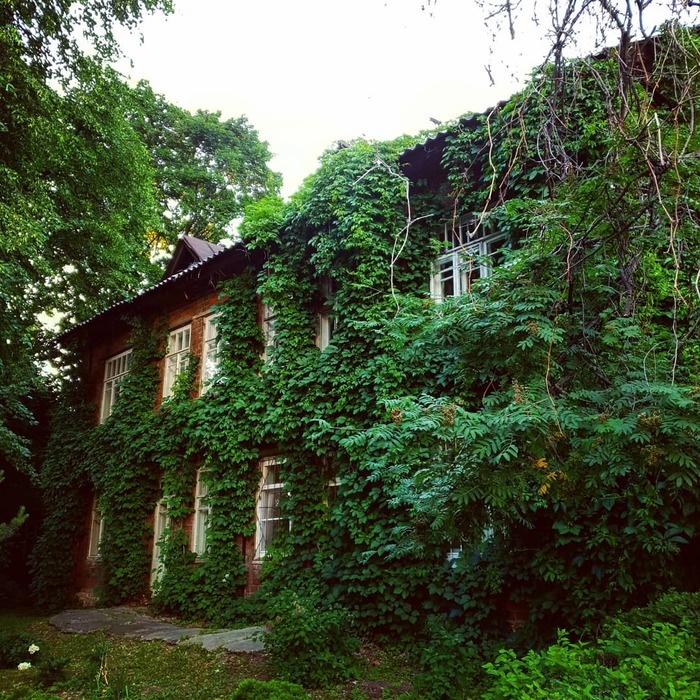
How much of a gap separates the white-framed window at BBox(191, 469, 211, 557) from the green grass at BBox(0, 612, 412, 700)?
3.28 m

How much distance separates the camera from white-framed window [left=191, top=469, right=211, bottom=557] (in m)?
12.3

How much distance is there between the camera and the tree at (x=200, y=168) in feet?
73.3

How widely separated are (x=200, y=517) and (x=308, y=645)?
635cm

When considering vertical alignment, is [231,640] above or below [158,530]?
below

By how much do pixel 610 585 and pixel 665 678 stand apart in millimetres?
3668

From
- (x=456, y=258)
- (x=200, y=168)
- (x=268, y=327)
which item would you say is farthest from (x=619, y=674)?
(x=200, y=168)

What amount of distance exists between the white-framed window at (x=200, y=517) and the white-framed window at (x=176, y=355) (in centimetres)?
249

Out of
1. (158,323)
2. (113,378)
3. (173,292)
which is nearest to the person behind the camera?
(173,292)

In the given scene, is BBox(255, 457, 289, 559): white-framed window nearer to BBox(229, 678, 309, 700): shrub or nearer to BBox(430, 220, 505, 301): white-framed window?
BBox(430, 220, 505, 301): white-framed window

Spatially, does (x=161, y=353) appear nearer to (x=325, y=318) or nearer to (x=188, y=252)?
(x=188, y=252)

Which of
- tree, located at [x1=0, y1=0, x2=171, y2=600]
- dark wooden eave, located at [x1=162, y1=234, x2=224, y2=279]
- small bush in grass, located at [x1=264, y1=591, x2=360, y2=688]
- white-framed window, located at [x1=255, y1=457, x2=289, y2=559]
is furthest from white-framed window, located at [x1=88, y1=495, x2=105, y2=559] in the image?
small bush in grass, located at [x1=264, y1=591, x2=360, y2=688]

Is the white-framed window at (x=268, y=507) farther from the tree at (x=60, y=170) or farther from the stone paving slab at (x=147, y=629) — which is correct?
the tree at (x=60, y=170)

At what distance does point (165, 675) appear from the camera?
7188 millimetres

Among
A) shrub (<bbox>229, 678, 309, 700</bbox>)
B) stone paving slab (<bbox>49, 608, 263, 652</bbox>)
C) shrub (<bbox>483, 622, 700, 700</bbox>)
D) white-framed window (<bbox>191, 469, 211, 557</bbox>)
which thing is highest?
white-framed window (<bbox>191, 469, 211, 557</bbox>)
